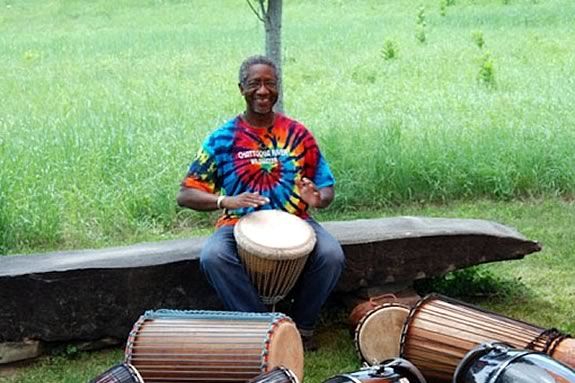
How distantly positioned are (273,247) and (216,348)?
0.51m

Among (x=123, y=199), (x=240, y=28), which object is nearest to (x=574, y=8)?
(x=240, y=28)

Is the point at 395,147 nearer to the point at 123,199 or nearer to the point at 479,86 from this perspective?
the point at 123,199

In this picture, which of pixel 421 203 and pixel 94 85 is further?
pixel 94 85

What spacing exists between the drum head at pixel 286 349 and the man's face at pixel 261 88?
39.0 inches

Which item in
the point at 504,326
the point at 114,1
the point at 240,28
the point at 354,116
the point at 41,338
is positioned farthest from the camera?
the point at 114,1

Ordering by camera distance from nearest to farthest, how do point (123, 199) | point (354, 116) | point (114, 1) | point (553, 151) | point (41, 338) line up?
point (41, 338) < point (123, 199) < point (553, 151) < point (354, 116) < point (114, 1)

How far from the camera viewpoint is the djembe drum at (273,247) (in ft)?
13.0

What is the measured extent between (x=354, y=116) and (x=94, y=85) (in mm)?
3562

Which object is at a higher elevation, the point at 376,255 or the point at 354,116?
the point at 376,255

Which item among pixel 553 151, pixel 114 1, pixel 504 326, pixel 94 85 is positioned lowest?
pixel 114 1

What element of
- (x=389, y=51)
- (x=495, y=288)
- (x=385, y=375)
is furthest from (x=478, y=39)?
(x=385, y=375)

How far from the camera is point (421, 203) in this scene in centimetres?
673

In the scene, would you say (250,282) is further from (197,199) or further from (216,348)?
(216,348)

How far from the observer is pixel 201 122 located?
8305 mm
